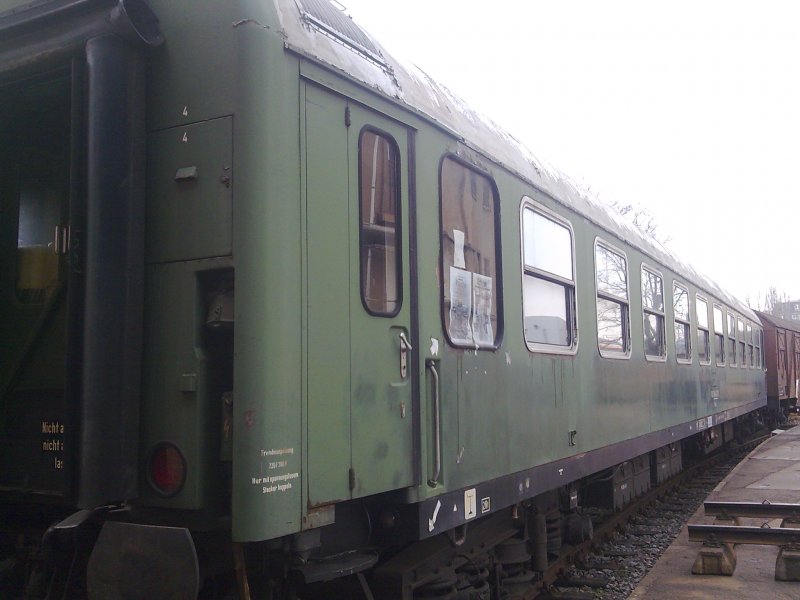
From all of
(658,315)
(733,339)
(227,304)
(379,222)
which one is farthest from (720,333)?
(227,304)

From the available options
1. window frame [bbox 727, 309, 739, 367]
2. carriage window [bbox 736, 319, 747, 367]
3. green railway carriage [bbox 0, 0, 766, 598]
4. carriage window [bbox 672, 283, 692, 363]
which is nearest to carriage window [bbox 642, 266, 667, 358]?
carriage window [bbox 672, 283, 692, 363]

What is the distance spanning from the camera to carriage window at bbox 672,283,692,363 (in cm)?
956

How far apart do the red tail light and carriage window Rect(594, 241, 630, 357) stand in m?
4.24

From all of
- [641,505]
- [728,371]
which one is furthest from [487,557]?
[728,371]

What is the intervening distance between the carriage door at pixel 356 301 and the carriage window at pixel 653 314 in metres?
4.99

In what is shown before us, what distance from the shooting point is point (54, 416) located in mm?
3227

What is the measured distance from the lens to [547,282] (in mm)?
5477

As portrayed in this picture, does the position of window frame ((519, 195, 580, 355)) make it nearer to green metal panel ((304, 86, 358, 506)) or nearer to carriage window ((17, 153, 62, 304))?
green metal panel ((304, 86, 358, 506))

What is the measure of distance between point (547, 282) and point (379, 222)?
7.39 ft

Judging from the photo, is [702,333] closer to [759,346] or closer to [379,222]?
[759,346]

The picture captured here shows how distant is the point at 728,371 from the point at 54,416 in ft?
40.5

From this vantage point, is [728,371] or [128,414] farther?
[728,371]

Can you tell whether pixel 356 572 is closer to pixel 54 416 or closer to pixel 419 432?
pixel 419 432

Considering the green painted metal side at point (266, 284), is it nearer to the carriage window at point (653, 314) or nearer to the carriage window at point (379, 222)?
the carriage window at point (379, 222)
